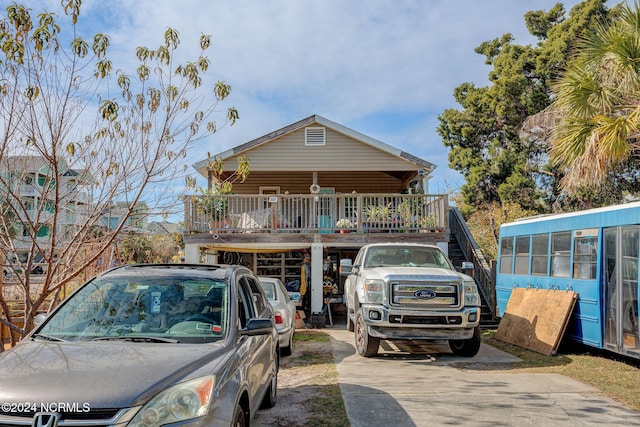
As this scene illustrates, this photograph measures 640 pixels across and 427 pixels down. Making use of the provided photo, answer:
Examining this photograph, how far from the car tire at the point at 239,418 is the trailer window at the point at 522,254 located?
9.37 meters

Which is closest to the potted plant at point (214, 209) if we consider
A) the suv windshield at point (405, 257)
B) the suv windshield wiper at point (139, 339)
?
the suv windshield at point (405, 257)

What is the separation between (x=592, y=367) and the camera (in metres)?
8.39

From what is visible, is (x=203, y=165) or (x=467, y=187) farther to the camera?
(x=467, y=187)

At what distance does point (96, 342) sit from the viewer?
154 inches

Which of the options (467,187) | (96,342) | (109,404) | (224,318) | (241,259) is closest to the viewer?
(109,404)

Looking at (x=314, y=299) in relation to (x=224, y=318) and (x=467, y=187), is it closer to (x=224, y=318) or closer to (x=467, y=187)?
(x=224, y=318)

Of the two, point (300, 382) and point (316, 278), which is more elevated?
point (316, 278)

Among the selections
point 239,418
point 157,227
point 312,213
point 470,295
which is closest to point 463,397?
point 470,295

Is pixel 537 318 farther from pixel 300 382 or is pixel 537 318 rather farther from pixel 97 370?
pixel 97 370

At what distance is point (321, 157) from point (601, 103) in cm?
964

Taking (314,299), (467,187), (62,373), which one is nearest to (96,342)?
(62,373)

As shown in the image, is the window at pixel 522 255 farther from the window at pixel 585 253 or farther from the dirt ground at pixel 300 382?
the dirt ground at pixel 300 382

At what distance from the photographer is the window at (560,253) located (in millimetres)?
10112

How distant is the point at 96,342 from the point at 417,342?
854 centimetres
